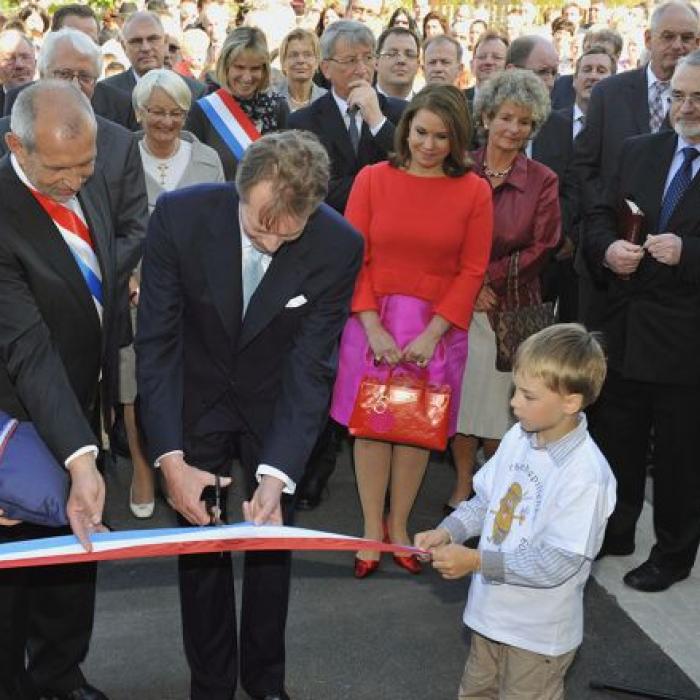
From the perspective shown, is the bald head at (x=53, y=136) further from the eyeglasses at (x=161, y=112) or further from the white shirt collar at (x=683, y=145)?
the white shirt collar at (x=683, y=145)

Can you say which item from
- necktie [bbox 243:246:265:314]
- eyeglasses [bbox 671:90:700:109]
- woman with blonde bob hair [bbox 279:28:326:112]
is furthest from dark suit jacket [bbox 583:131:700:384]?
woman with blonde bob hair [bbox 279:28:326:112]

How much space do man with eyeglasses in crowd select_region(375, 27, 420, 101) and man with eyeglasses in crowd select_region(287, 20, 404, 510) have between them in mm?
845

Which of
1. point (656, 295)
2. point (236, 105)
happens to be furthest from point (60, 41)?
point (656, 295)

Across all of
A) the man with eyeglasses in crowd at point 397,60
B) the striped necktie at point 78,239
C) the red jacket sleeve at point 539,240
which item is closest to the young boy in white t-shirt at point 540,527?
the striped necktie at point 78,239

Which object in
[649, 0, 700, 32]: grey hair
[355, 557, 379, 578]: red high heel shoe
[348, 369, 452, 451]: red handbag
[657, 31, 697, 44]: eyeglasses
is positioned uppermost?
[649, 0, 700, 32]: grey hair

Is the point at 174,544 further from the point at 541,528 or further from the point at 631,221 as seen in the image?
the point at 631,221

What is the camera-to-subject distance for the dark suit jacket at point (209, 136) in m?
6.61

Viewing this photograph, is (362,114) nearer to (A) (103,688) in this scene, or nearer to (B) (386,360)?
(B) (386,360)

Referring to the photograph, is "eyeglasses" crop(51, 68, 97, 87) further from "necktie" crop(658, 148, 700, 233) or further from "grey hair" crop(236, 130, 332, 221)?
"necktie" crop(658, 148, 700, 233)

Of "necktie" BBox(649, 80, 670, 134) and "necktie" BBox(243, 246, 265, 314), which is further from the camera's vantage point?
"necktie" BBox(649, 80, 670, 134)

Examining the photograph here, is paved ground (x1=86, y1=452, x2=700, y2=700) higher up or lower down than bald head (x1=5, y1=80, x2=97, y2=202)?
lower down

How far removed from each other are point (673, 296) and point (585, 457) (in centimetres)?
202

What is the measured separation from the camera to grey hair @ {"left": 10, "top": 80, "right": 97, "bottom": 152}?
3430 millimetres

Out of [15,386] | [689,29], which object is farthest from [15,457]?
[689,29]
